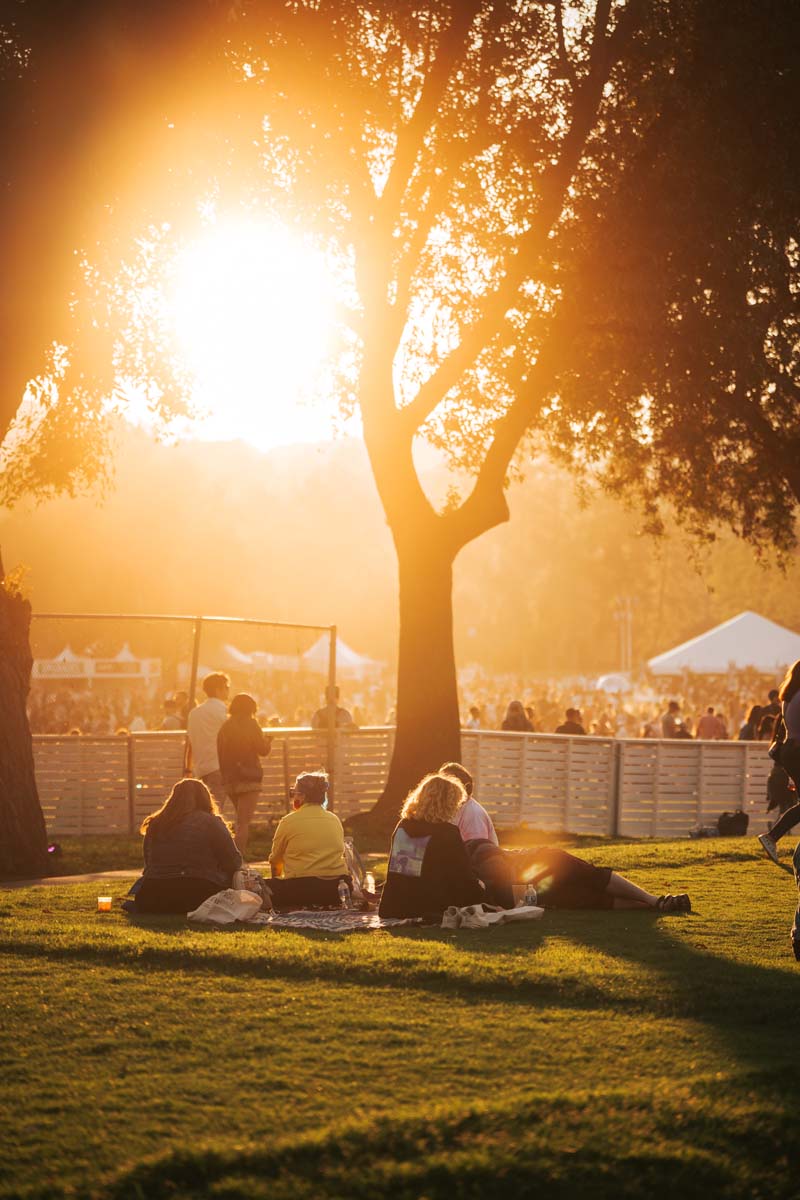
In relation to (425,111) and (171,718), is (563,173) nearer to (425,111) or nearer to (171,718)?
(425,111)

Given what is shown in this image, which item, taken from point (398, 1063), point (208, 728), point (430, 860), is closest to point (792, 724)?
point (430, 860)

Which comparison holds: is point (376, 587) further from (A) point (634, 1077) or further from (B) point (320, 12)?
(A) point (634, 1077)

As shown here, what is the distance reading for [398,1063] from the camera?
6238 millimetres

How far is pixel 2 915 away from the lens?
10.7 metres

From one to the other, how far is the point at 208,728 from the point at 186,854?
5.29m

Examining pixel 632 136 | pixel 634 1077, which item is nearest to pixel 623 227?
pixel 632 136

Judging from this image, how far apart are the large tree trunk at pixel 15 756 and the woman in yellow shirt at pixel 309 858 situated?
4.07m

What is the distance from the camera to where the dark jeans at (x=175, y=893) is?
10555mm

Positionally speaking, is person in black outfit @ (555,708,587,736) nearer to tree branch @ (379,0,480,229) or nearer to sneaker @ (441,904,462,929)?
tree branch @ (379,0,480,229)

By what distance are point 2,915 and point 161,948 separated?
90.1 inches

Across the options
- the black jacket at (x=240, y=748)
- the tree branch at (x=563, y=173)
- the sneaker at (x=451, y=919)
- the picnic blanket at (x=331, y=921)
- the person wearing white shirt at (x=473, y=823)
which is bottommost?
the picnic blanket at (x=331, y=921)

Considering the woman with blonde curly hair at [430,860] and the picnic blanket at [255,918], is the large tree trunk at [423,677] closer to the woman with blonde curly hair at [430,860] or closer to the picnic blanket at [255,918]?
the picnic blanket at [255,918]

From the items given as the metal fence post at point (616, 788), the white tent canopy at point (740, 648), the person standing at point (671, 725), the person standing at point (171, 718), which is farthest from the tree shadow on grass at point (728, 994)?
the white tent canopy at point (740, 648)

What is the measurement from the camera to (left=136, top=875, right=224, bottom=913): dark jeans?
10555 mm
